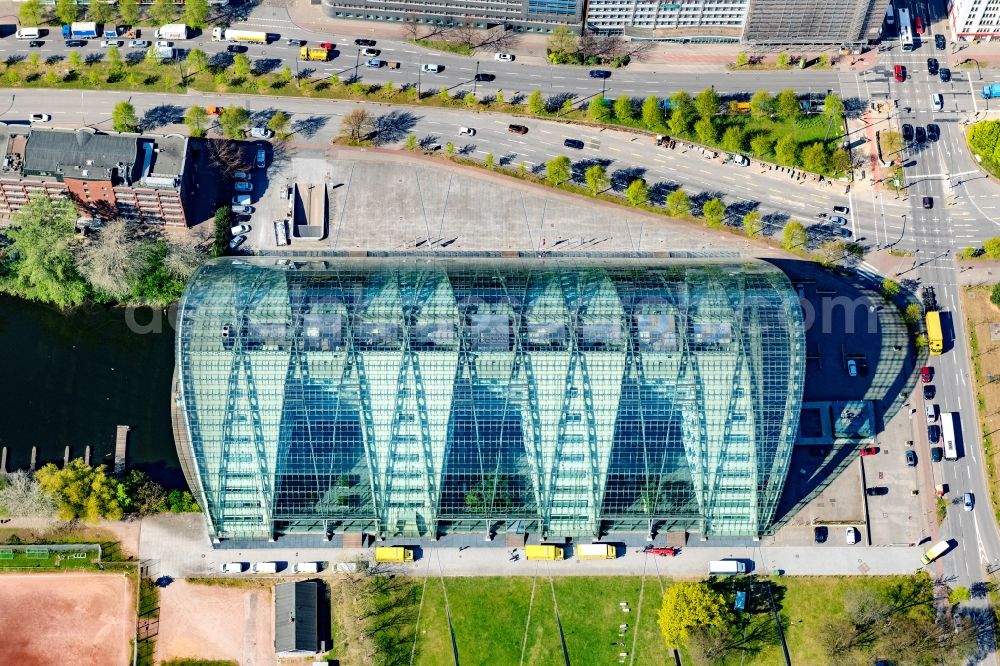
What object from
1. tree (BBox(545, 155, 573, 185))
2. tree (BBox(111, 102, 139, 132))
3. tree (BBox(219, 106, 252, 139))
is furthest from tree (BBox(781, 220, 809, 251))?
tree (BBox(111, 102, 139, 132))

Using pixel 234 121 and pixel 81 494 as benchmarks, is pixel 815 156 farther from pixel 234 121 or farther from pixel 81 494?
pixel 81 494

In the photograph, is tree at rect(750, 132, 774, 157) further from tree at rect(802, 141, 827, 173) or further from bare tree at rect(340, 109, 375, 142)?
bare tree at rect(340, 109, 375, 142)

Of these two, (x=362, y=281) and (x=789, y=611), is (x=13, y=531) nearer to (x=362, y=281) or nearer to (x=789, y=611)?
(x=362, y=281)

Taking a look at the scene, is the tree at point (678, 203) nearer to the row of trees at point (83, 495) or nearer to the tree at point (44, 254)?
the row of trees at point (83, 495)

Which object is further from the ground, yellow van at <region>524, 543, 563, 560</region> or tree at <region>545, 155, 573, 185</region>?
tree at <region>545, 155, 573, 185</region>

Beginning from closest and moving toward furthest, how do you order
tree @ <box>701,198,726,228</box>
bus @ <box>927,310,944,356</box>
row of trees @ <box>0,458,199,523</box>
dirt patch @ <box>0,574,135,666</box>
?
1. dirt patch @ <box>0,574,135,666</box>
2. row of trees @ <box>0,458,199,523</box>
3. bus @ <box>927,310,944,356</box>
4. tree @ <box>701,198,726,228</box>

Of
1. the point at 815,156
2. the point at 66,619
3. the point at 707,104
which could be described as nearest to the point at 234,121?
the point at 707,104
